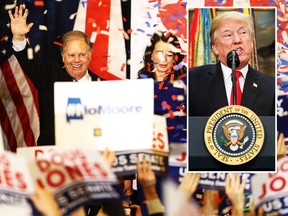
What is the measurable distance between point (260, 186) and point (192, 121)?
51 cm

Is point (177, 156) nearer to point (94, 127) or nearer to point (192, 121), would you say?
point (192, 121)

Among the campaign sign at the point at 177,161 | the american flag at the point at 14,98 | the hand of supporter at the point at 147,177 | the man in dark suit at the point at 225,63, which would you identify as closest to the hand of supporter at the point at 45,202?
the american flag at the point at 14,98

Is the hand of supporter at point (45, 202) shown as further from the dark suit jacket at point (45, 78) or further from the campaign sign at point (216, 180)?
the campaign sign at point (216, 180)

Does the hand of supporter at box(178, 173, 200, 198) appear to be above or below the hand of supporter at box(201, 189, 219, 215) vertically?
above

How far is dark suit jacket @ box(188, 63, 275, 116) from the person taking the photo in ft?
13.6

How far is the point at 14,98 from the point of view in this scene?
419cm

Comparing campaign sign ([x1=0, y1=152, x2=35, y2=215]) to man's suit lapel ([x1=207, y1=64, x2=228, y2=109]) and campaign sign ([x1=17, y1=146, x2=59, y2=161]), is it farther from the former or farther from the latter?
man's suit lapel ([x1=207, y1=64, x2=228, y2=109])

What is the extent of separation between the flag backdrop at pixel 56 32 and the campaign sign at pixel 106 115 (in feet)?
0.38

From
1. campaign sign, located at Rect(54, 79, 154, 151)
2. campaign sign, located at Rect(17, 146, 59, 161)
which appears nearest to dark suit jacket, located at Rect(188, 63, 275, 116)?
campaign sign, located at Rect(54, 79, 154, 151)

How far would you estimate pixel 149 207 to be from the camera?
4.11m

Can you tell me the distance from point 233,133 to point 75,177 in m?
0.89

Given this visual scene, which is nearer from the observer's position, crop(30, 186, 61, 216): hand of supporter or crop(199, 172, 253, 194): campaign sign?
crop(30, 186, 61, 216): hand of supporter

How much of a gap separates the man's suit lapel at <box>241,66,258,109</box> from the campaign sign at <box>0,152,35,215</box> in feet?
4.02

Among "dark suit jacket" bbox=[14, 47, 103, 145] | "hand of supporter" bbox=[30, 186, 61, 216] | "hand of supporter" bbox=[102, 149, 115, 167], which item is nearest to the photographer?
"hand of supporter" bbox=[30, 186, 61, 216]
